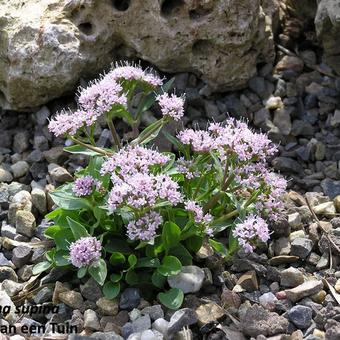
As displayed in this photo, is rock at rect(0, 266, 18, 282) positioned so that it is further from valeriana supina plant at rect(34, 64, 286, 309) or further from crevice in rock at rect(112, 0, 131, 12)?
crevice in rock at rect(112, 0, 131, 12)

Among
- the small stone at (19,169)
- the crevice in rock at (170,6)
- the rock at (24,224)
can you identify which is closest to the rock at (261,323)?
the rock at (24,224)

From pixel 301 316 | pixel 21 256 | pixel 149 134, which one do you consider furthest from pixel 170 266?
pixel 21 256

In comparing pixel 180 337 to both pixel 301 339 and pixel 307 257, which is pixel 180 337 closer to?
pixel 301 339

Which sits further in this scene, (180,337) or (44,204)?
(44,204)

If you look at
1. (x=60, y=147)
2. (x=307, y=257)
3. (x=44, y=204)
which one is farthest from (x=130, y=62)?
(x=307, y=257)

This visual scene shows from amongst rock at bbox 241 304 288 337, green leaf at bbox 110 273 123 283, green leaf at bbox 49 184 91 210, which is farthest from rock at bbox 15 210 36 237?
rock at bbox 241 304 288 337
